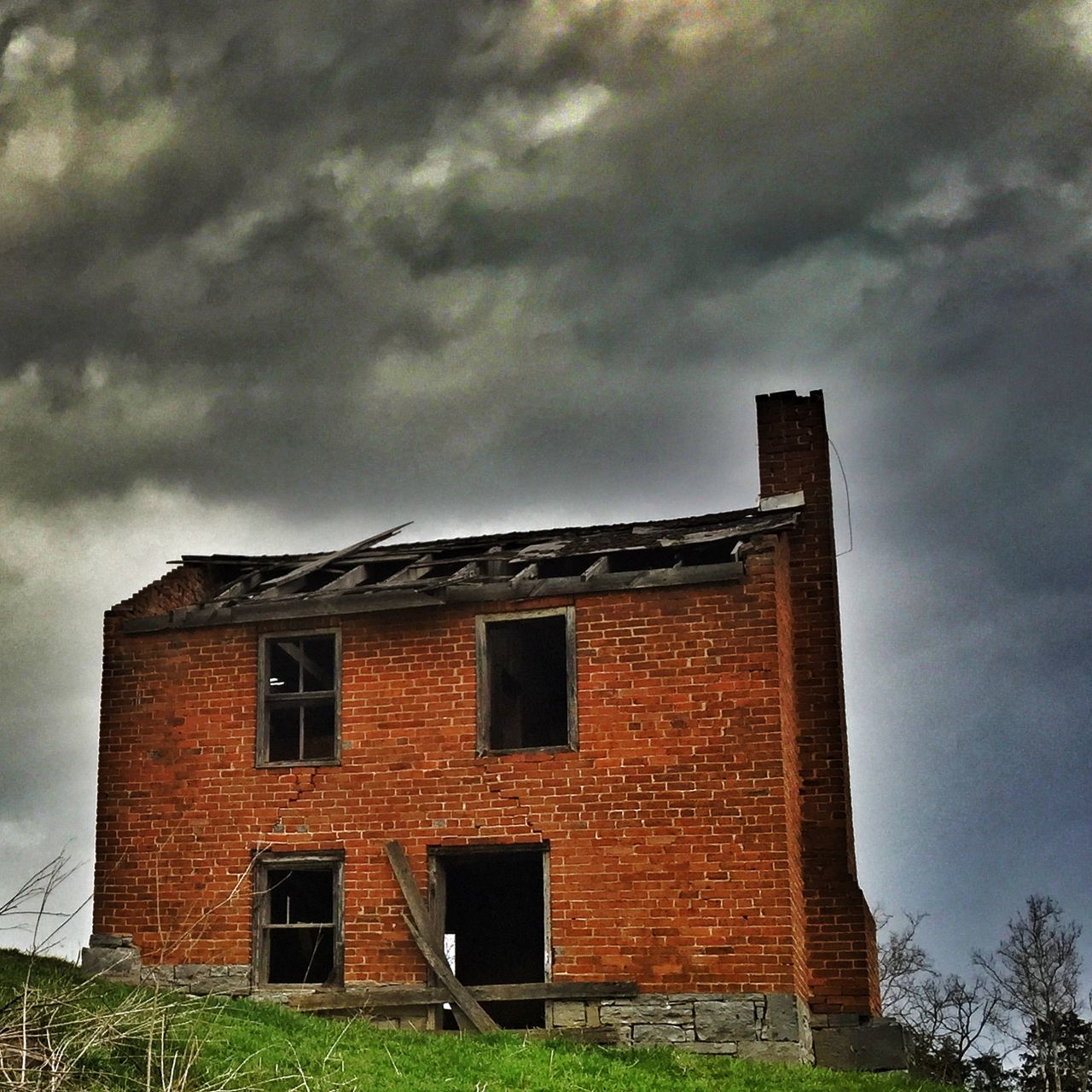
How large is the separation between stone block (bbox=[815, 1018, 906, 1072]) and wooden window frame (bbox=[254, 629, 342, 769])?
6.43m

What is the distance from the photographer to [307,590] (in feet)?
63.6

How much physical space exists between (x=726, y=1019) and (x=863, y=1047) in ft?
6.91

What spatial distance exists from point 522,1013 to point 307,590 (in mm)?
6762

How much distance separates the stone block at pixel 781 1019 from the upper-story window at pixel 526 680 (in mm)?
3492

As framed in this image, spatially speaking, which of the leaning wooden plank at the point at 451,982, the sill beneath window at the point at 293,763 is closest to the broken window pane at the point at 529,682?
the sill beneath window at the point at 293,763

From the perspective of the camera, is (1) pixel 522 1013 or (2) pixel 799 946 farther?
(1) pixel 522 1013

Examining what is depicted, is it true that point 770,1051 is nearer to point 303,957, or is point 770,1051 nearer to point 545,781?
point 545,781

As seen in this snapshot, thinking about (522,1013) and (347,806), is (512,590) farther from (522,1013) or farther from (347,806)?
(522,1013)

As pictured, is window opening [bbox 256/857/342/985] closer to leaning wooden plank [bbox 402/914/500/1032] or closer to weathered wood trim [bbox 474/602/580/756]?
Answer: leaning wooden plank [bbox 402/914/500/1032]

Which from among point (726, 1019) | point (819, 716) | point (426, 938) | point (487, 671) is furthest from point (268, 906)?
point (819, 716)

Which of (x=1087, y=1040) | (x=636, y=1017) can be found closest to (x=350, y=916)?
(x=636, y=1017)

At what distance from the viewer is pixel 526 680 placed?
2139cm

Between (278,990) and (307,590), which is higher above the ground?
(307,590)

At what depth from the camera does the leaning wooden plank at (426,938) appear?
16.1 metres
